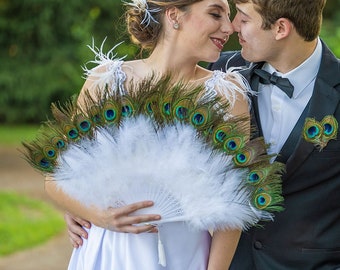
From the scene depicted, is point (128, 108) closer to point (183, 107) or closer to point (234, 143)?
point (183, 107)

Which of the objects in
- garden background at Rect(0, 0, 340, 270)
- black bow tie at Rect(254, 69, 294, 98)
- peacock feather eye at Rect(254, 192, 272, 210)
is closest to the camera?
peacock feather eye at Rect(254, 192, 272, 210)

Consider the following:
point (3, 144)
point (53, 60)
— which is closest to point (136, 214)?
point (3, 144)

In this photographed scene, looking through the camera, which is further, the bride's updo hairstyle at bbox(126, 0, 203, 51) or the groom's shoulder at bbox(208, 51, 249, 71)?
the groom's shoulder at bbox(208, 51, 249, 71)

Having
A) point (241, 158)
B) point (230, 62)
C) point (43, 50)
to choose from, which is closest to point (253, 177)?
point (241, 158)

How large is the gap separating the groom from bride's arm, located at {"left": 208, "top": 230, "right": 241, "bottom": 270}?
38 cm

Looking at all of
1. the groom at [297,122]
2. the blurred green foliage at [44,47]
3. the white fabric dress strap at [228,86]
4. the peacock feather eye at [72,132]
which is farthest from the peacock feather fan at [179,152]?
the blurred green foliage at [44,47]

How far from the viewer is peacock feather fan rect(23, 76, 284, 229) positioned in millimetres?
3316

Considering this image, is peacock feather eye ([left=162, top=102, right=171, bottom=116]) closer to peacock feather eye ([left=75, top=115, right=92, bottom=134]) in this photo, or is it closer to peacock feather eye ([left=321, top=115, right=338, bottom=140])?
peacock feather eye ([left=75, top=115, right=92, bottom=134])

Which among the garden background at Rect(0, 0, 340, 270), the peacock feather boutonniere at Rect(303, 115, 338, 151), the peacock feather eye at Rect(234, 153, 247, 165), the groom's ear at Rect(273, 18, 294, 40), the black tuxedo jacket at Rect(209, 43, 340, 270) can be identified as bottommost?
the garden background at Rect(0, 0, 340, 270)

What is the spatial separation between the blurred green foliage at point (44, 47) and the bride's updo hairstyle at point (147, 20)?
41.6 feet

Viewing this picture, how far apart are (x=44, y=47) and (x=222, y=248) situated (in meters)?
14.1

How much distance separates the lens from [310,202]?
3.80 meters

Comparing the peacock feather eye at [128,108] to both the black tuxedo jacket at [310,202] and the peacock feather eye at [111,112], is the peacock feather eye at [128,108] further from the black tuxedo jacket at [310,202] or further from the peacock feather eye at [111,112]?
the black tuxedo jacket at [310,202]

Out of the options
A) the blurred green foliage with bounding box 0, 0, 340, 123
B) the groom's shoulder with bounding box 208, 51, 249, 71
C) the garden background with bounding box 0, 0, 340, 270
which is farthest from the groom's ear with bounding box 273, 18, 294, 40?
the blurred green foliage with bounding box 0, 0, 340, 123
